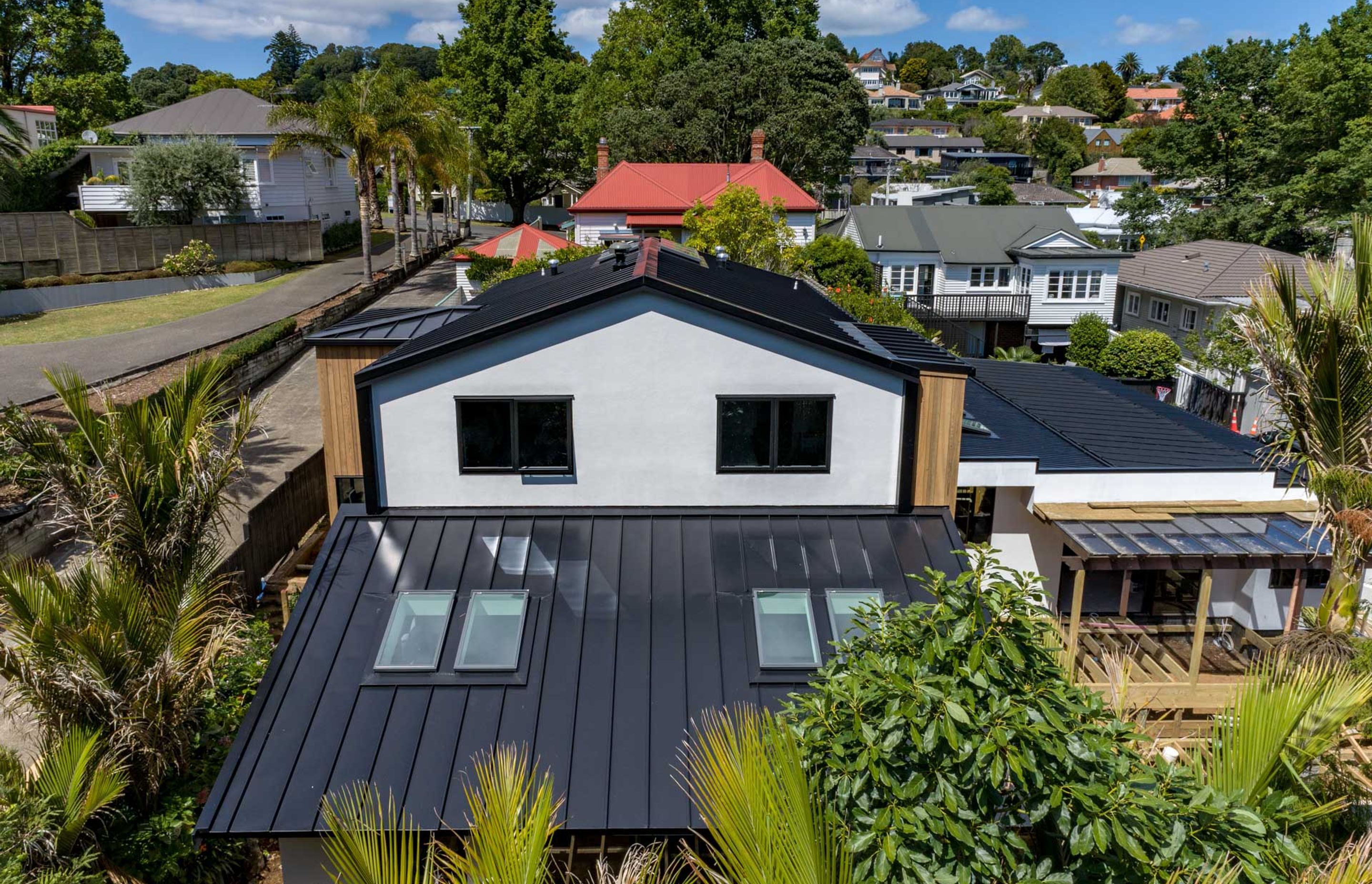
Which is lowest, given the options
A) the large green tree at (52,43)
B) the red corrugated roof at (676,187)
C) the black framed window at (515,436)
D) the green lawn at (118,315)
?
the green lawn at (118,315)

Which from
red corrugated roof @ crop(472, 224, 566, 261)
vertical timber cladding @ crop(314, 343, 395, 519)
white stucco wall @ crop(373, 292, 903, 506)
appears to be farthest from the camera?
red corrugated roof @ crop(472, 224, 566, 261)

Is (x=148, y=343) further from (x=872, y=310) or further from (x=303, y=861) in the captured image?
(x=303, y=861)

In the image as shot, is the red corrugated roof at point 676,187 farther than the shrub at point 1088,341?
Yes

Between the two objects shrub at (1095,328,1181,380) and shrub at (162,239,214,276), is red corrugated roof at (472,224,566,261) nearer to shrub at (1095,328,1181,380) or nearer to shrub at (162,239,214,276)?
shrub at (162,239,214,276)

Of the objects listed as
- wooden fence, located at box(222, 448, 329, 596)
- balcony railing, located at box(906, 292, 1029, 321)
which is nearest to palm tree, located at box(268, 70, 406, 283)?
wooden fence, located at box(222, 448, 329, 596)

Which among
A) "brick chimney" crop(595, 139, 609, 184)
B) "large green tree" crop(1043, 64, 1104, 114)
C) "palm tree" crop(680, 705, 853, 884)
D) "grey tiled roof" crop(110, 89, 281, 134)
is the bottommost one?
"palm tree" crop(680, 705, 853, 884)

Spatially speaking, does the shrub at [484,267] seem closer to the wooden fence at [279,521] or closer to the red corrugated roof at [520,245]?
the red corrugated roof at [520,245]

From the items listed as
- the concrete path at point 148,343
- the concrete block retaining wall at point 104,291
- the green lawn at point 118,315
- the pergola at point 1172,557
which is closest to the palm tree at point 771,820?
the pergola at point 1172,557

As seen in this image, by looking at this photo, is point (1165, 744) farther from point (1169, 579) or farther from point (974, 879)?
point (974, 879)
